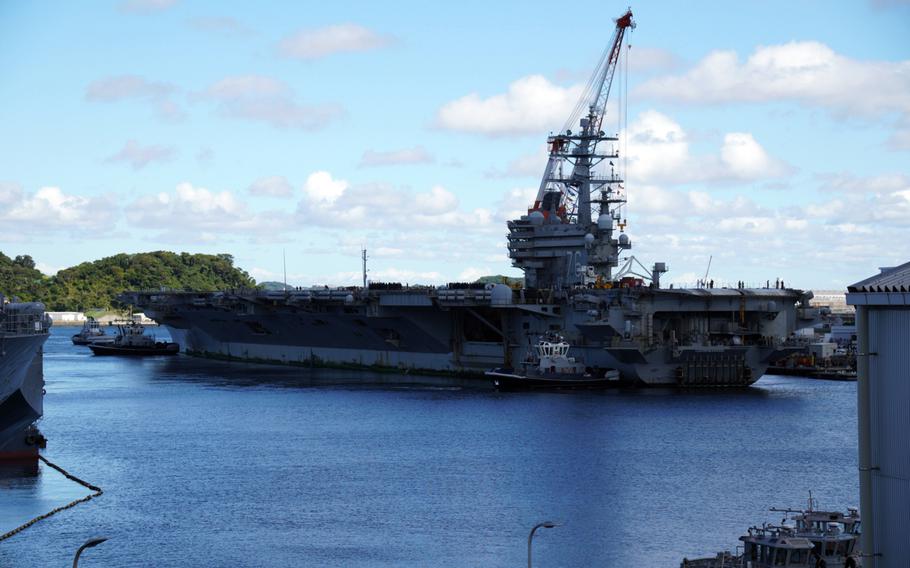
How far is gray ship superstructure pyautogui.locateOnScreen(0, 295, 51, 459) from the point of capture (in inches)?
957

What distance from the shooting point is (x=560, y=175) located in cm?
5331

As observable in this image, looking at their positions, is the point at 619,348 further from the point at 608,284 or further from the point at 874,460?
the point at 874,460

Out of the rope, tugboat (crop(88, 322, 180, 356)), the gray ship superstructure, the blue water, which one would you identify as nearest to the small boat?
tugboat (crop(88, 322, 180, 356))

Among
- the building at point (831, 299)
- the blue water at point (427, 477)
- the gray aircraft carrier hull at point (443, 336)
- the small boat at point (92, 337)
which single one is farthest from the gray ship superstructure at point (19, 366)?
the building at point (831, 299)

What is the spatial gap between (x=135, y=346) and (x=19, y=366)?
57.8 m

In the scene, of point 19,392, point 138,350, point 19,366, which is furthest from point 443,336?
point 138,350

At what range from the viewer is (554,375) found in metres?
44.2

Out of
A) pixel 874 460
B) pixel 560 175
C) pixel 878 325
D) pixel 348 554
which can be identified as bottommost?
pixel 348 554

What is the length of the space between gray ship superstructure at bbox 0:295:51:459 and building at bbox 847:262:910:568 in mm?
16947

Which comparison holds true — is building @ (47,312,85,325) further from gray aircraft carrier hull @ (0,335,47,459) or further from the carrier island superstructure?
gray aircraft carrier hull @ (0,335,47,459)

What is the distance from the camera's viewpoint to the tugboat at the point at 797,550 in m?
16.5

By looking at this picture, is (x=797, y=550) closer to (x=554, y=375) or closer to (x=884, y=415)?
(x=884, y=415)

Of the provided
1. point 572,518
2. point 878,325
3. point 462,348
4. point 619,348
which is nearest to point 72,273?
point 462,348

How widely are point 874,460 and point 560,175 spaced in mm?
41225
